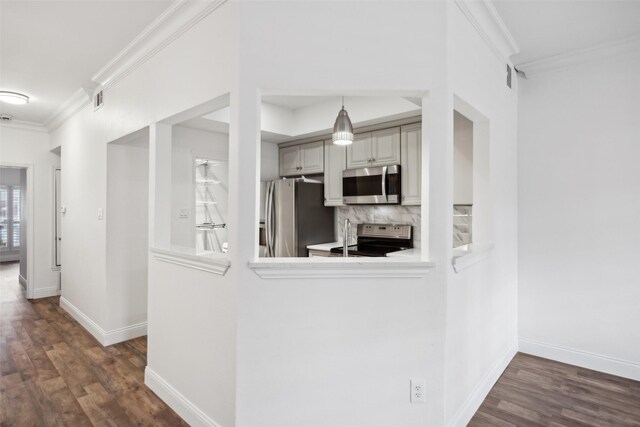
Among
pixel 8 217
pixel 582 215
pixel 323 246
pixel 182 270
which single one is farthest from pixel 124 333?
pixel 8 217

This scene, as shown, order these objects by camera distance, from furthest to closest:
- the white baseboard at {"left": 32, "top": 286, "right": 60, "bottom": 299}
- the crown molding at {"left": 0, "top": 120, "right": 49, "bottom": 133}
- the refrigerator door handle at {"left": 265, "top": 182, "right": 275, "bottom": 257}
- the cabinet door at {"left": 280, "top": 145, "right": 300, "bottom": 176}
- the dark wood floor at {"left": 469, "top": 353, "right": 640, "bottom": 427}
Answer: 1. the white baseboard at {"left": 32, "top": 286, "right": 60, "bottom": 299}
2. the crown molding at {"left": 0, "top": 120, "right": 49, "bottom": 133}
3. the cabinet door at {"left": 280, "top": 145, "right": 300, "bottom": 176}
4. the refrigerator door handle at {"left": 265, "top": 182, "right": 275, "bottom": 257}
5. the dark wood floor at {"left": 469, "top": 353, "right": 640, "bottom": 427}

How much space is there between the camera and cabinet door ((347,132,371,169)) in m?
3.82

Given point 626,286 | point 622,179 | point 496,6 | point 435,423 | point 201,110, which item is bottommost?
point 435,423

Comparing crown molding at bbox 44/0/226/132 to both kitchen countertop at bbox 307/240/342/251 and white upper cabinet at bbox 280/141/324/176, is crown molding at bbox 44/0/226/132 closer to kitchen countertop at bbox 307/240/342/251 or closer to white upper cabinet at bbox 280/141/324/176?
white upper cabinet at bbox 280/141/324/176

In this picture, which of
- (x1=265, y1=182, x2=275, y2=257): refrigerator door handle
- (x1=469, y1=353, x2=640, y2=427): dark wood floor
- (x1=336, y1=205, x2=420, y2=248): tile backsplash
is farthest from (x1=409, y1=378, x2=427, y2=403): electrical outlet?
(x1=265, y1=182, x2=275, y2=257): refrigerator door handle

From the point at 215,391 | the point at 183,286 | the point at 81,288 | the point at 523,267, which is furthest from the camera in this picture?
the point at 81,288

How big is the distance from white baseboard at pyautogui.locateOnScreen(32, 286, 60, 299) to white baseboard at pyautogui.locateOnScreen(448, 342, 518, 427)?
587 centimetres

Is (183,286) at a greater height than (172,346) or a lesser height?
greater

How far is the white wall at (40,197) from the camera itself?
501cm

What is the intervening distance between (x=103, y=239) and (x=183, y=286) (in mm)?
1713

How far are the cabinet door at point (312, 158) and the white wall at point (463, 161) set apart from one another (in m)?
1.70

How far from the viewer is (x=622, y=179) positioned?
8.98 feet

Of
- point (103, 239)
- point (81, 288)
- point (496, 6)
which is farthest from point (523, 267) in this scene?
point (81, 288)

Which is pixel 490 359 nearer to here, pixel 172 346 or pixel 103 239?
pixel 172 346
